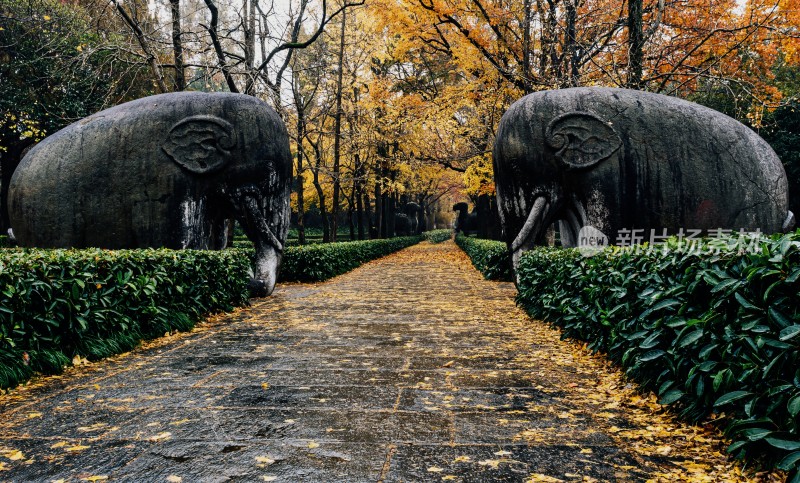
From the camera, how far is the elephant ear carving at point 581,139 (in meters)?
7.33

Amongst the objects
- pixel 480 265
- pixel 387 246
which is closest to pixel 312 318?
pixel 480 265

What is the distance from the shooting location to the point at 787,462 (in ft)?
7.48

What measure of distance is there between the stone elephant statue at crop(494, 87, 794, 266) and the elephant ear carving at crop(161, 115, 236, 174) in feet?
13.7

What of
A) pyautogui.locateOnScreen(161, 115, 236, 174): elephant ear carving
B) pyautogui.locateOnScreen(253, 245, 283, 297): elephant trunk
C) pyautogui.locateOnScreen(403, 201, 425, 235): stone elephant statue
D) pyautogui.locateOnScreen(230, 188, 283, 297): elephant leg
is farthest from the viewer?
pyautogui.locateOnScreen(403, 201, 425, 235): stone elephant statue

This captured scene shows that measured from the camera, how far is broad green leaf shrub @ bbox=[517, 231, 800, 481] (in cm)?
248

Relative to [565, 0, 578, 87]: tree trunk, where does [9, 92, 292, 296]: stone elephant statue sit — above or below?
below

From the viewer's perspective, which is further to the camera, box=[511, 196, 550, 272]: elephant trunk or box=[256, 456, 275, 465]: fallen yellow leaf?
box=[511, 196, 550, 272]: elephant trunk

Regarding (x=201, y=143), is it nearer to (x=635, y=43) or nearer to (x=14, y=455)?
(x=14, y=455)

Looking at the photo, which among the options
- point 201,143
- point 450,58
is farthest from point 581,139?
point 450,58

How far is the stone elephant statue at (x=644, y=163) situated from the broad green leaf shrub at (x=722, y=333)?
2853 millimetres

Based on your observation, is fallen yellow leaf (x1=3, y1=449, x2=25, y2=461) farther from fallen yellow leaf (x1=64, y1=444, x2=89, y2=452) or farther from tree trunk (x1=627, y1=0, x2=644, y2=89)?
tree trunk (x1=627, y1=0, x2=644, y2=89)

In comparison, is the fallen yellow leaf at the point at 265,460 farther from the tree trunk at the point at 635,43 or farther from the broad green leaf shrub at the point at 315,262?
the tree trunk at the point at 635,43

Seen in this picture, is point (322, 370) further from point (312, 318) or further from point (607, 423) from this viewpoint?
point (312, 318)

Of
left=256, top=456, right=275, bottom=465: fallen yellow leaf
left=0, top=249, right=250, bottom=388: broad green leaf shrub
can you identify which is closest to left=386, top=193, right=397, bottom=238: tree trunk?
left=0, top=249, right=250, bottom=388: broad green leaf shrub
